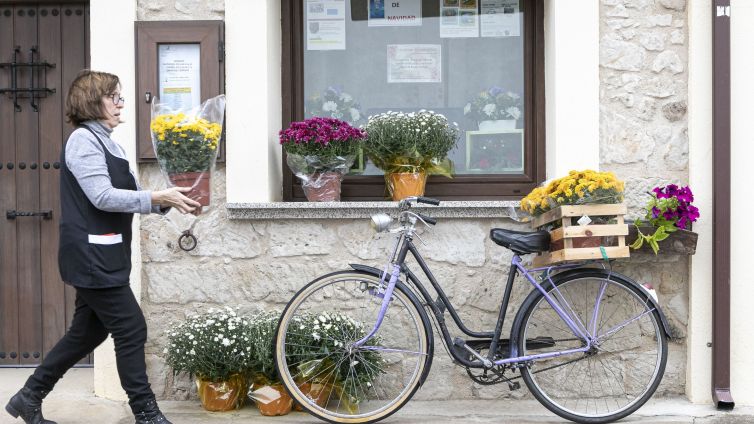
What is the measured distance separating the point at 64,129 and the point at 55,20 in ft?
2.30

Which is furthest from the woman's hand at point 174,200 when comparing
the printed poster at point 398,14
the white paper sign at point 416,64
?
the printed poster at point 398,14

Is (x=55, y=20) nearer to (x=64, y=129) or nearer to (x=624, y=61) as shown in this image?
(x=64, y=129)

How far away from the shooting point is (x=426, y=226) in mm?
5406

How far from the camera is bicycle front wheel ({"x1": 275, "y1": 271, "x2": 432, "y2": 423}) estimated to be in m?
4.89

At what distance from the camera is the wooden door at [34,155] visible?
6.00 m

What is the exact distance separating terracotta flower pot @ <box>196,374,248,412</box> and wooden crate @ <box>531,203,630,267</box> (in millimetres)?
1882

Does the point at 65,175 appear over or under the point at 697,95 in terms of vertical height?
under

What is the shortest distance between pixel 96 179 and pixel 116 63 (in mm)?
1408

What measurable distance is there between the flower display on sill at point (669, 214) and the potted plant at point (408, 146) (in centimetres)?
125

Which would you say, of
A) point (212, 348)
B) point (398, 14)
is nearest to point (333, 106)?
point (398, 14)

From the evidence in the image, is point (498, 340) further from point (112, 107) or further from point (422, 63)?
point (112, 107)

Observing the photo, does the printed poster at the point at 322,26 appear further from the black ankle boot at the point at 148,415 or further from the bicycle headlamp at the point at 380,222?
the black ankle boot at the point at 148,415

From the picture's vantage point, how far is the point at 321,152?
543 centimetres

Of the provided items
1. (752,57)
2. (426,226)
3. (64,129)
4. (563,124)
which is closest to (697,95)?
(752,57)
